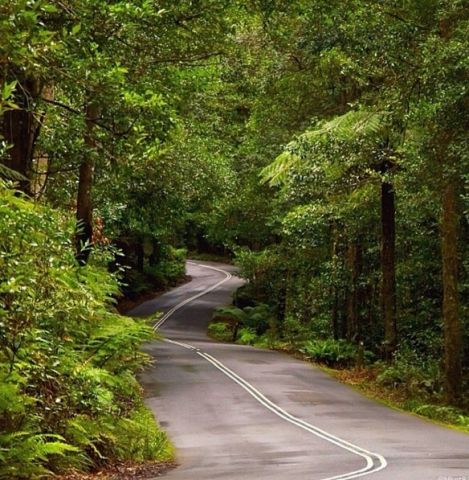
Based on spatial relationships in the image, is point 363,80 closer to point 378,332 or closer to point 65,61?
point 65,61

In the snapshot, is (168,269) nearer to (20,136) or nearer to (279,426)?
(279,426)

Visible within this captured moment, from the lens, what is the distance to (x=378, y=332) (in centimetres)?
2741

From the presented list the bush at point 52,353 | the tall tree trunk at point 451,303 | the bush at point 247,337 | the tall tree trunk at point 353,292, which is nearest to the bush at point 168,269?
the bush at point 247,337

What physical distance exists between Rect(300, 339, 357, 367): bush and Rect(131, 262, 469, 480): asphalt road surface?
0.90 metres

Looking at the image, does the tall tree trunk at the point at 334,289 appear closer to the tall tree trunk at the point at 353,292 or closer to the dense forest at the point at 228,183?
the dense forest at the point at 228,183

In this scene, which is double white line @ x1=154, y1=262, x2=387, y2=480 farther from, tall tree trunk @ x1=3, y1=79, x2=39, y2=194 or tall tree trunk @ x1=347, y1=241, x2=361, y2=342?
tall tree trunk @ x1=3, y1=79, x2=39, y2=194

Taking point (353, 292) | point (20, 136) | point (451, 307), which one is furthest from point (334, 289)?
point (20, 136)

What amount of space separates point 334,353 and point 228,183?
24.4 feet

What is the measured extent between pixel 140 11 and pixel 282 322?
97.2ft

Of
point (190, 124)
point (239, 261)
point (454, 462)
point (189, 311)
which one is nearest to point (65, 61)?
point (454, 462)

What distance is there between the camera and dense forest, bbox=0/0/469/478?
7.70 meters

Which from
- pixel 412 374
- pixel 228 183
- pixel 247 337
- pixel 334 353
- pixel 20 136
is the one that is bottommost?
pixel 247 337

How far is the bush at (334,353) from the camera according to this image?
25.4 meters

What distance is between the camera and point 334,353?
84.3ft
